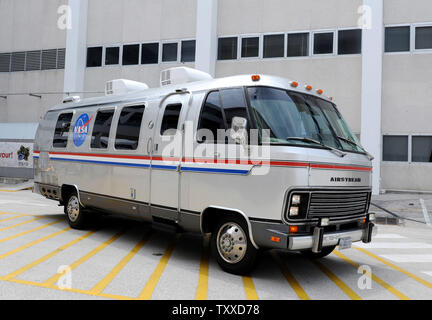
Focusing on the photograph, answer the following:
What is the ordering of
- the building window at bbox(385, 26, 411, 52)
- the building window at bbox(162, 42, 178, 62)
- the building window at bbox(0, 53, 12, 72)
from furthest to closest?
the building window at bbox(0, 53, 12, 72)
the building window at bbox(162, 42, 178, 62)
the building window at bbox(385, 26, 411, 52)

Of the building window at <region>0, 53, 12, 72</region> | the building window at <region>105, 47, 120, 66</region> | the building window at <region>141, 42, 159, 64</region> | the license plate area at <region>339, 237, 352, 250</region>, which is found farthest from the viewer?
the building window at <region>0, 53, 12, 72</region>

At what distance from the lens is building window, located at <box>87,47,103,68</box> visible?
21125 mm

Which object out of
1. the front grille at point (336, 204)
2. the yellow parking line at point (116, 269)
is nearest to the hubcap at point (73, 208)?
the yellow parking line at point (116, 269)

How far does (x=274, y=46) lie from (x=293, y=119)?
13.2 metres

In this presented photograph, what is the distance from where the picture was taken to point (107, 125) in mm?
7805

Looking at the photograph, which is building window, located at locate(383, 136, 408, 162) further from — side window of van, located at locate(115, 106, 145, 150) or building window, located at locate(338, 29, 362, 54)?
side window of van, located at locate(115, 106, 145, 150)

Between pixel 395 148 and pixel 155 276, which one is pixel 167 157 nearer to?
pixel 155 276

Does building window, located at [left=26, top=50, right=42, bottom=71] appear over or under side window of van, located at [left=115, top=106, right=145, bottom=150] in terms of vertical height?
over

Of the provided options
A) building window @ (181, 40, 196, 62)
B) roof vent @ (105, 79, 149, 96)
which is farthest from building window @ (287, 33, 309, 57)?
roof vent @ (105, 79, 149, 96)

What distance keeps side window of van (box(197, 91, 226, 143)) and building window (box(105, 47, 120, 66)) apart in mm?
16150

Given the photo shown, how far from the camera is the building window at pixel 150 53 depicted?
19641 mm

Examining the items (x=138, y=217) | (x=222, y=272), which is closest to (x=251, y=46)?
(x=138, y=217)
